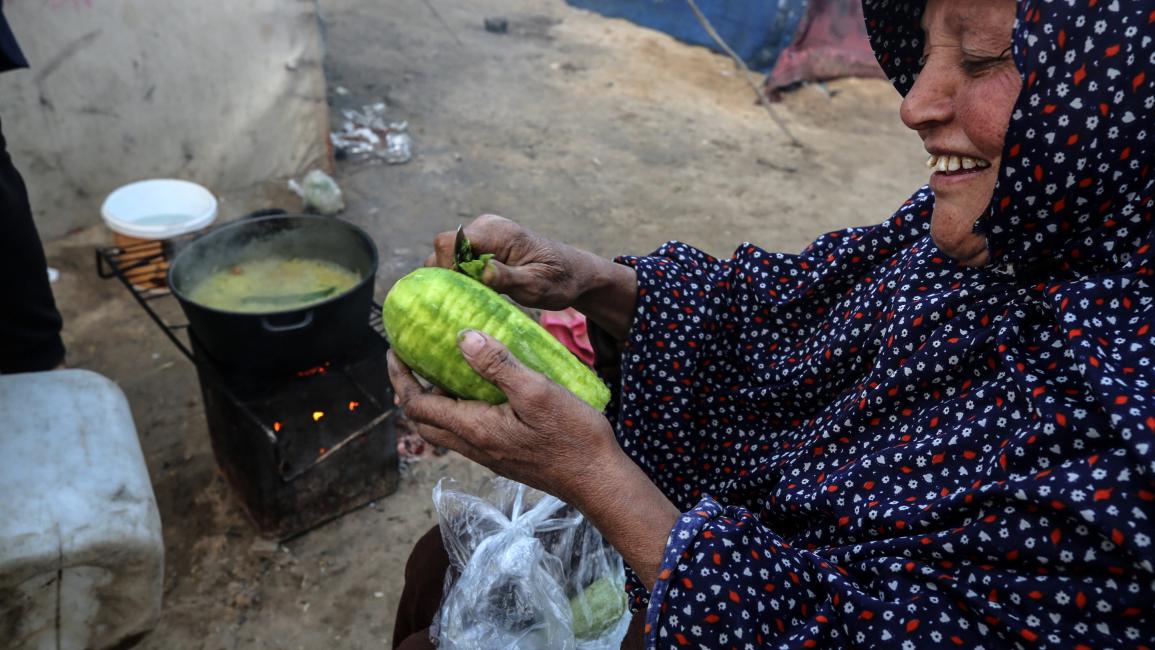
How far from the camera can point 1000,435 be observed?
4.65 feet

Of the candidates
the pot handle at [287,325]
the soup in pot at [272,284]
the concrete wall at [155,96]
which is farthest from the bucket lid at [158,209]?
the pot handle at [287,325]

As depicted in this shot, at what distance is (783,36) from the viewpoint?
1055cm

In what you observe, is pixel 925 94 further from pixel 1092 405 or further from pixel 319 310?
pixel 319 310

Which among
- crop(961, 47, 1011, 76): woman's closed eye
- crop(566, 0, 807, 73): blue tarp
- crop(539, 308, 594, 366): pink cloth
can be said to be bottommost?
crop(539, 308, 594, 366): pink cloth

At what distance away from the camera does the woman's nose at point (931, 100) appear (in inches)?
58.9

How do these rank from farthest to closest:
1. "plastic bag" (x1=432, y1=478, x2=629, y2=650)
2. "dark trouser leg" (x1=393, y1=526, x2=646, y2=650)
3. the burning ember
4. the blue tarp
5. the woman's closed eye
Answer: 1. the blue tarp
2. the burning ember
3. "dark trouser leg" (x1=393, y1=526, x2=646, y2=650)
4. "plastic bag" (x1=432, y1=478, x2=629, y2=650)
5. the woman's closed eye

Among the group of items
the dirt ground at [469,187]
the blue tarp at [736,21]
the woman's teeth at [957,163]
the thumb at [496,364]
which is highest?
the woman's teeth at [957,163]

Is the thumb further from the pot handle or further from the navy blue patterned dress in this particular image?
the pot handle

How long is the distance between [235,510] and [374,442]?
724 millimetres

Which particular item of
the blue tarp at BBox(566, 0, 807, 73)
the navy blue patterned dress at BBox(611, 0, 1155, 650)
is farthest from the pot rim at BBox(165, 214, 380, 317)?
the blue tarp at BBox(566, 0, 807, 73)

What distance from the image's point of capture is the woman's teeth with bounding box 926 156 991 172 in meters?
1.50

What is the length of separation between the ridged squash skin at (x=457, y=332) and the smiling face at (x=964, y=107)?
2.72 feet

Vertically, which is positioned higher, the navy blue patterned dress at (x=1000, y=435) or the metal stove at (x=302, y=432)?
the navy blue patterned dress at (x=1000, y=435)

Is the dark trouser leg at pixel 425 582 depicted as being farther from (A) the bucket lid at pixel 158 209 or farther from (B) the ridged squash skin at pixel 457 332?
(A) the bucket lid at pixel 158 209
